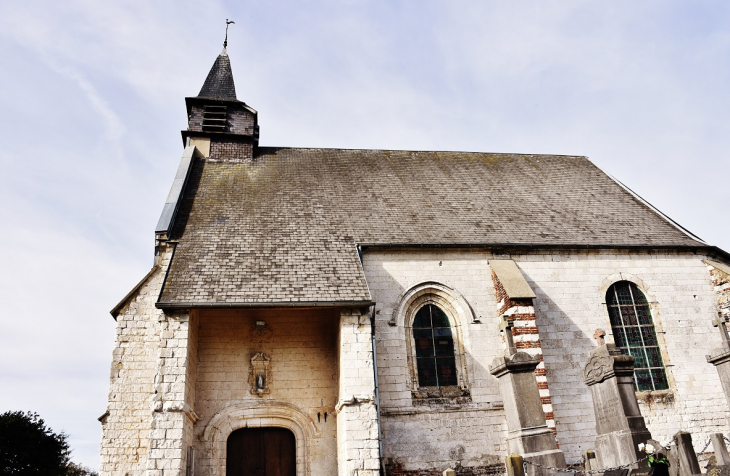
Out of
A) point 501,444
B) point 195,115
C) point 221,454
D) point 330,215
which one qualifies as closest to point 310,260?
point 330,215

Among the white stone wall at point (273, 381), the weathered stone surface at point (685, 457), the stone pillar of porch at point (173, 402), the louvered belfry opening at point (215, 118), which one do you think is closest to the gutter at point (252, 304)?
the stone pillar of porch at point (173, 402)

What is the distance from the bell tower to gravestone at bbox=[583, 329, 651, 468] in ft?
35.4

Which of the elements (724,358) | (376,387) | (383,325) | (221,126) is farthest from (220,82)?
(724,358)

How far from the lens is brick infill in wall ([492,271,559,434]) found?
35.3ft

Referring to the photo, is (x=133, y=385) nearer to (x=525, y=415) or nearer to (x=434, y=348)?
(x=434, y=348)

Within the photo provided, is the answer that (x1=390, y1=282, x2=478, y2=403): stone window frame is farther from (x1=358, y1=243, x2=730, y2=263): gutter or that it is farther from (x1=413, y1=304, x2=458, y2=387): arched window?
(x1=358, y1=243, x2=730, y2=263): gutter

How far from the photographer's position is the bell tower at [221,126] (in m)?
15.5

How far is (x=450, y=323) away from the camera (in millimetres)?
11820

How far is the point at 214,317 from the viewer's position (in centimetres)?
1127

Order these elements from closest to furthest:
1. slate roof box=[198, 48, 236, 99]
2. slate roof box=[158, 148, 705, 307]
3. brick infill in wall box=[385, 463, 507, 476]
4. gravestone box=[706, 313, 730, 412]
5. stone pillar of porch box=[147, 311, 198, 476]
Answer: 1. stone pillar of porch box=[147, 311, 198, 476]
2. gravestone box=[706, 313, 730, 412]
3. brick infill in wall box=[385, 463, 507, 476]
4. slate roof box=[158, 148, 705, 307]
5. slate roof box=[198, 48, 236, 99]

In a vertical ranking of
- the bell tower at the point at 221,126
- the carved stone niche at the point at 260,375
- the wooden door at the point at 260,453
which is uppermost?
the bell tower at the point at 221,126

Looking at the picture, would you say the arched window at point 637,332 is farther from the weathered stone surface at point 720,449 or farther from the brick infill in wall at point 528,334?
the weathered stone surface at point 720,449

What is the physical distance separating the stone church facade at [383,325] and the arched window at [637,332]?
0.04 metres

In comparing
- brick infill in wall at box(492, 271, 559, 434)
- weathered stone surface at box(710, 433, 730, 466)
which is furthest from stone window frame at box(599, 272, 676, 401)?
weathered stone surface at box(710, 433, 730, 466)
